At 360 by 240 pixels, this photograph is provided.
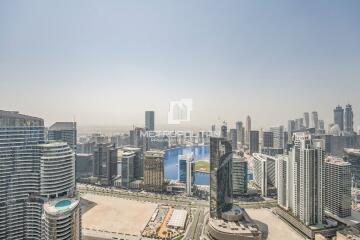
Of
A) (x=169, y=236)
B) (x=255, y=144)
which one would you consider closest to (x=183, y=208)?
(x=169, y=236)

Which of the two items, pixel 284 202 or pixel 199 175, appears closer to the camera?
pixel 284 202

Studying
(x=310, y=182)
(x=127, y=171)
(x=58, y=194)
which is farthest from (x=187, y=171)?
(x=58, y=194)

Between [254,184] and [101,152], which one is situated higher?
[101,152]

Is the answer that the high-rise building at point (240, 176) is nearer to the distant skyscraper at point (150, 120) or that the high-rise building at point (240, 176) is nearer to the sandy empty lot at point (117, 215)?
the sandy empty lot at point (117, 215)

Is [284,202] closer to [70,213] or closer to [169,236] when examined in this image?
[169,236]

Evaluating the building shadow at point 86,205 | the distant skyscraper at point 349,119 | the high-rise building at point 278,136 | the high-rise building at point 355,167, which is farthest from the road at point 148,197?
the distant skyscraper at point 349,119

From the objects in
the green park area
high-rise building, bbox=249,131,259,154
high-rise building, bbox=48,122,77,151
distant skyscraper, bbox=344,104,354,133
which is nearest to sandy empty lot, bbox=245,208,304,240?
the green park area
